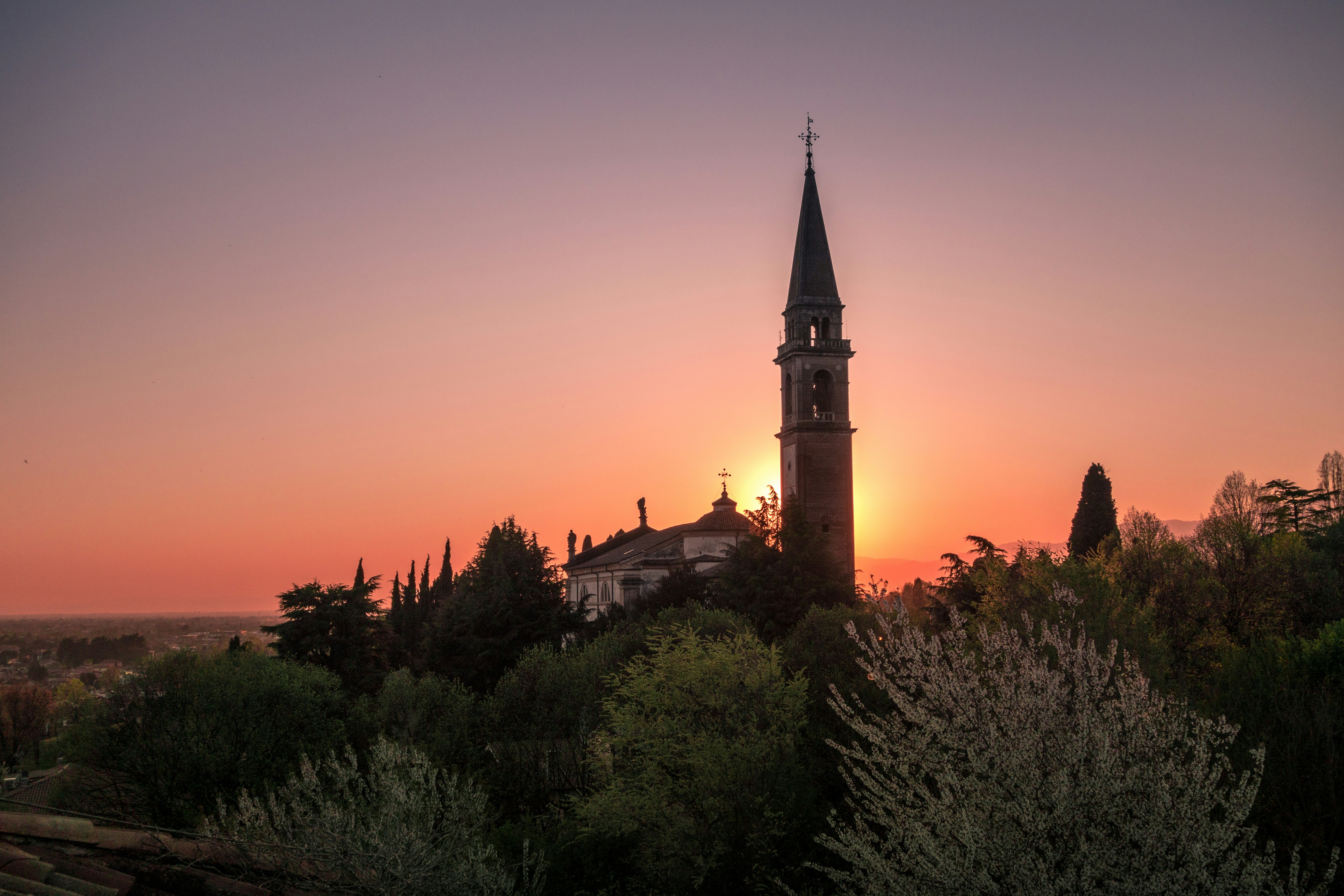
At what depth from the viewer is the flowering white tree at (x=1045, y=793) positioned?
372 inches

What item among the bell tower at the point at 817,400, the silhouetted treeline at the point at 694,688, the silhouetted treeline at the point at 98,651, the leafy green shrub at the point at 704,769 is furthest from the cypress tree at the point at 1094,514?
the silhouetted treeline at the point at 98,651

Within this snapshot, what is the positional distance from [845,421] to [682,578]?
13292mm

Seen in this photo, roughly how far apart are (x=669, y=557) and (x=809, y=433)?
37.6 ft

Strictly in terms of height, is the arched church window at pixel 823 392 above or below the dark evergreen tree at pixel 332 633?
above

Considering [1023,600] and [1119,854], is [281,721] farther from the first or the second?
[1119,854]

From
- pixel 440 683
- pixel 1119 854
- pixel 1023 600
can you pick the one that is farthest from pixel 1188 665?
pixel 440 683

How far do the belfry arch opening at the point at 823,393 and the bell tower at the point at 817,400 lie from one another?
0.04 metres

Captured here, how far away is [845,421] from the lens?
54.0 metres

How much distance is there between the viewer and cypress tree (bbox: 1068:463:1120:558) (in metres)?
54.4

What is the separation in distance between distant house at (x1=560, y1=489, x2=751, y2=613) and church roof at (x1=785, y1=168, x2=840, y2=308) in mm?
14173

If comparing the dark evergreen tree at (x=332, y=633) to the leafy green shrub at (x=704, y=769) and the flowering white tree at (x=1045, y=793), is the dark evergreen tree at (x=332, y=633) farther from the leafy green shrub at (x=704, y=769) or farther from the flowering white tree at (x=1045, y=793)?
the flowering white tree at (x=1045, y=793)

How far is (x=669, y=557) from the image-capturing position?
56.4 m

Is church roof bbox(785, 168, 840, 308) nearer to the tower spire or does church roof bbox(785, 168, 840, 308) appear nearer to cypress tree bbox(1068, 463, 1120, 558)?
the tower spire

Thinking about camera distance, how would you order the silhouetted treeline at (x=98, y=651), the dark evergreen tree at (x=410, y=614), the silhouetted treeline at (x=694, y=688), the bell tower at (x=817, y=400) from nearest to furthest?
the silhouetted treeline at (x=694, y=688) < the bell tower at (x=817, y=400) < the dark evergreen tree at (x=410, y=614) < the silhouetted treeline at (x=98, y=651)
